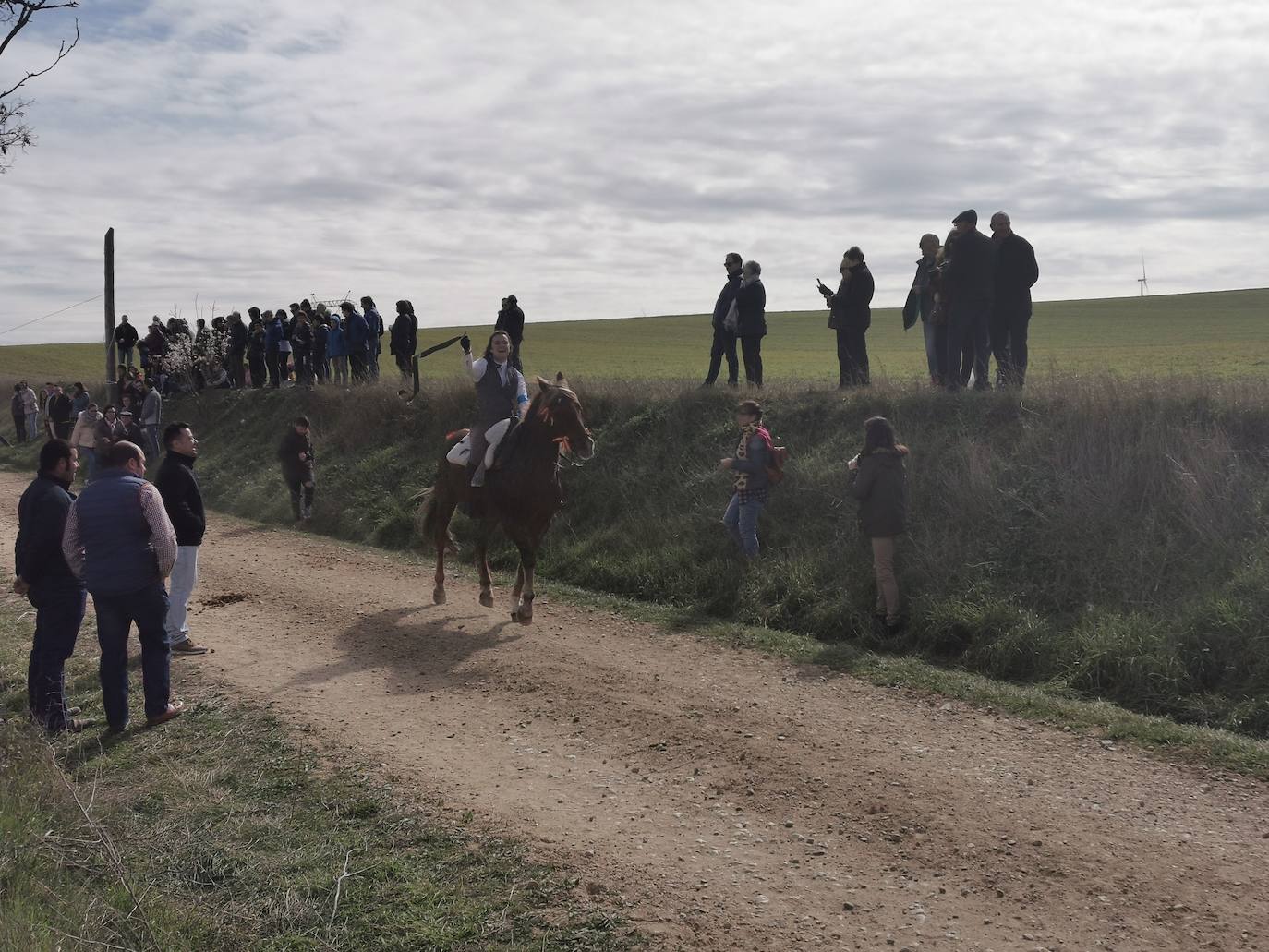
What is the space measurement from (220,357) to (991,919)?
94.2ft

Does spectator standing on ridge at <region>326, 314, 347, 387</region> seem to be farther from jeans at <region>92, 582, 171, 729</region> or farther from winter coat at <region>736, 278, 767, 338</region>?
jeans at <region>92, 582, 171, 729</region>

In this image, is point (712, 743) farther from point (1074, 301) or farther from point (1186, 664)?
point (1074, 301)

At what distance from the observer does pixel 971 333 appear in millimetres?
13641

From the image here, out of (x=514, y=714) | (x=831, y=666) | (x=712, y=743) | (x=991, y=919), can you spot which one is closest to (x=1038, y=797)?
(x=991, y=919)

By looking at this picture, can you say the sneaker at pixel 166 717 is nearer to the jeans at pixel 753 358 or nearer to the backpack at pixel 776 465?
the backpack at pixel 776 465

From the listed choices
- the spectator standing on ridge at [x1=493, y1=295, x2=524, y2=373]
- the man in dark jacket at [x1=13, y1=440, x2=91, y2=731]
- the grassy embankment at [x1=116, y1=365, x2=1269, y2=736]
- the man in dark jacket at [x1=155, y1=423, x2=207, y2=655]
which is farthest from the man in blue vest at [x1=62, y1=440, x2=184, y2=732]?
the spectator standing on ridge at [x1=493, y1=295, x2=524, y2=373]

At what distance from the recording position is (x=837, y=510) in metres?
11.8

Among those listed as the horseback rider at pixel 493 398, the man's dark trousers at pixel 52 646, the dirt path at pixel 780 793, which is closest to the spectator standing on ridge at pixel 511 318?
the horseback rider at pixel 493 398

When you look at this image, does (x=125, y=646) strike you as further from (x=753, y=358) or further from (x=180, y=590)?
(x=753, y=358)

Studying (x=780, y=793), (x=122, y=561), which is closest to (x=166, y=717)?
(x=122, y=561)

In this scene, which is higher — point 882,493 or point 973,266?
point 973,266

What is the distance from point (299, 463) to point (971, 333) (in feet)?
37.9

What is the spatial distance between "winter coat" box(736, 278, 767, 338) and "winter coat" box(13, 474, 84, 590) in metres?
10.4

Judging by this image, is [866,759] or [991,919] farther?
[866,759]
